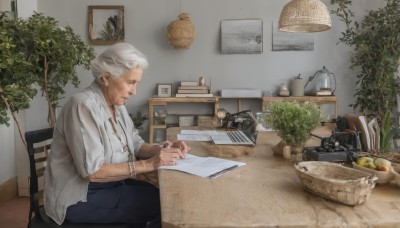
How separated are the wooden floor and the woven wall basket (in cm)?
219

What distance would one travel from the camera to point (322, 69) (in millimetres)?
4176

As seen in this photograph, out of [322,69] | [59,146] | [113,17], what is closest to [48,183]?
[59,146]

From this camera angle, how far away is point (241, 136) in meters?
2.04

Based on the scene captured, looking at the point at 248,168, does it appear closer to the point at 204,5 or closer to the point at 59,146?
the point at 59,146

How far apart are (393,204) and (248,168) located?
551 mm

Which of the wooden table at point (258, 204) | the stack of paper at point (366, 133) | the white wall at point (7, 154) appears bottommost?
the white wall at point (7, 154)

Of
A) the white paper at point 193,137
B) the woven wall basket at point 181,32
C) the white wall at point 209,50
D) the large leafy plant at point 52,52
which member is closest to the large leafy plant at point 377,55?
the white wall at point 209,50

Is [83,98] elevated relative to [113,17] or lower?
lower

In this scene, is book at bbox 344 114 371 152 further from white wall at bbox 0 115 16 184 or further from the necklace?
white wall at bbox 0 115 16 184

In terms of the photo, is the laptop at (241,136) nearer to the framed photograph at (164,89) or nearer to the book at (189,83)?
the book at (189,83)

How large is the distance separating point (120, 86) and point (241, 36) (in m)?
2.70

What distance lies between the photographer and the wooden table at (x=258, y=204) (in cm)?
91

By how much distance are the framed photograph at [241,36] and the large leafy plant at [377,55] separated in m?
0.86

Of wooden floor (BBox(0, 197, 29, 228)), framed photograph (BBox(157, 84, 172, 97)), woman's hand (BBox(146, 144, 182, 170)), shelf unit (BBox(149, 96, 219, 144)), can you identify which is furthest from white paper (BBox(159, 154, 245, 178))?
framed photograph (BBox(157, 84, 172, 97))
